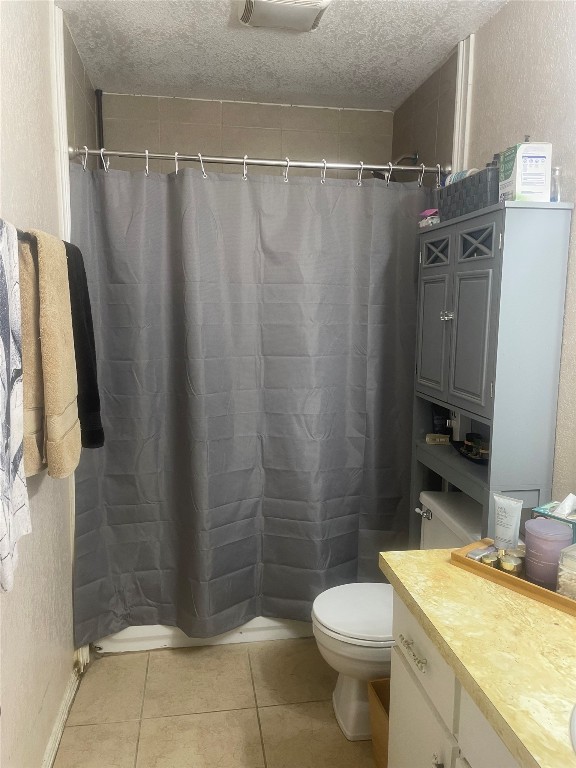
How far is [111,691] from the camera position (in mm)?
2092

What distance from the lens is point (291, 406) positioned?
87.0 inches

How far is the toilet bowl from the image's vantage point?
1.72 m

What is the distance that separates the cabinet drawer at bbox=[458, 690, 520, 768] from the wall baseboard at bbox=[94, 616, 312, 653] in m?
1.45

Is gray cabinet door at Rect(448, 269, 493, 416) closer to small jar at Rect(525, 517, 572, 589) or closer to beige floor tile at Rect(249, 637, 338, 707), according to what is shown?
small jar at Rect(525, 517, 572, 589)

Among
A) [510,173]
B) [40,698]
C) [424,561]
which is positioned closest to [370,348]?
[510,173]

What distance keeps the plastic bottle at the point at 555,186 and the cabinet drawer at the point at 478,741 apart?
1246 mm

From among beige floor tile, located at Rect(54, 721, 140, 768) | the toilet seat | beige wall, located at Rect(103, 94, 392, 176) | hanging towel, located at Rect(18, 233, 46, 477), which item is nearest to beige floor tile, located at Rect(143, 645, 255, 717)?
beige floor tile, located at Rect(54, 721, 140, 768)

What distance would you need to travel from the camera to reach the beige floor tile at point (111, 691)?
1.97 metres

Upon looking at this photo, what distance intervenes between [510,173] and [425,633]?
1.16 m

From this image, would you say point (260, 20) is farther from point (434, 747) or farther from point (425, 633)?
point (434, 747)

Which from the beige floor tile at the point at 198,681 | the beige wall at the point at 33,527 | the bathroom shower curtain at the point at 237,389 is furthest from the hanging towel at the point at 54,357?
the beige floor tile at the point at 198,681

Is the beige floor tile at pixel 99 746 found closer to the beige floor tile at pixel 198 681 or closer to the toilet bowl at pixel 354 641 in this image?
the beige floor tile at pixel 198 681

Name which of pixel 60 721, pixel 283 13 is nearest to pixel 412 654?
pixel 60 721

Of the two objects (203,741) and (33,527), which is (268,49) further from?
(203,741)
